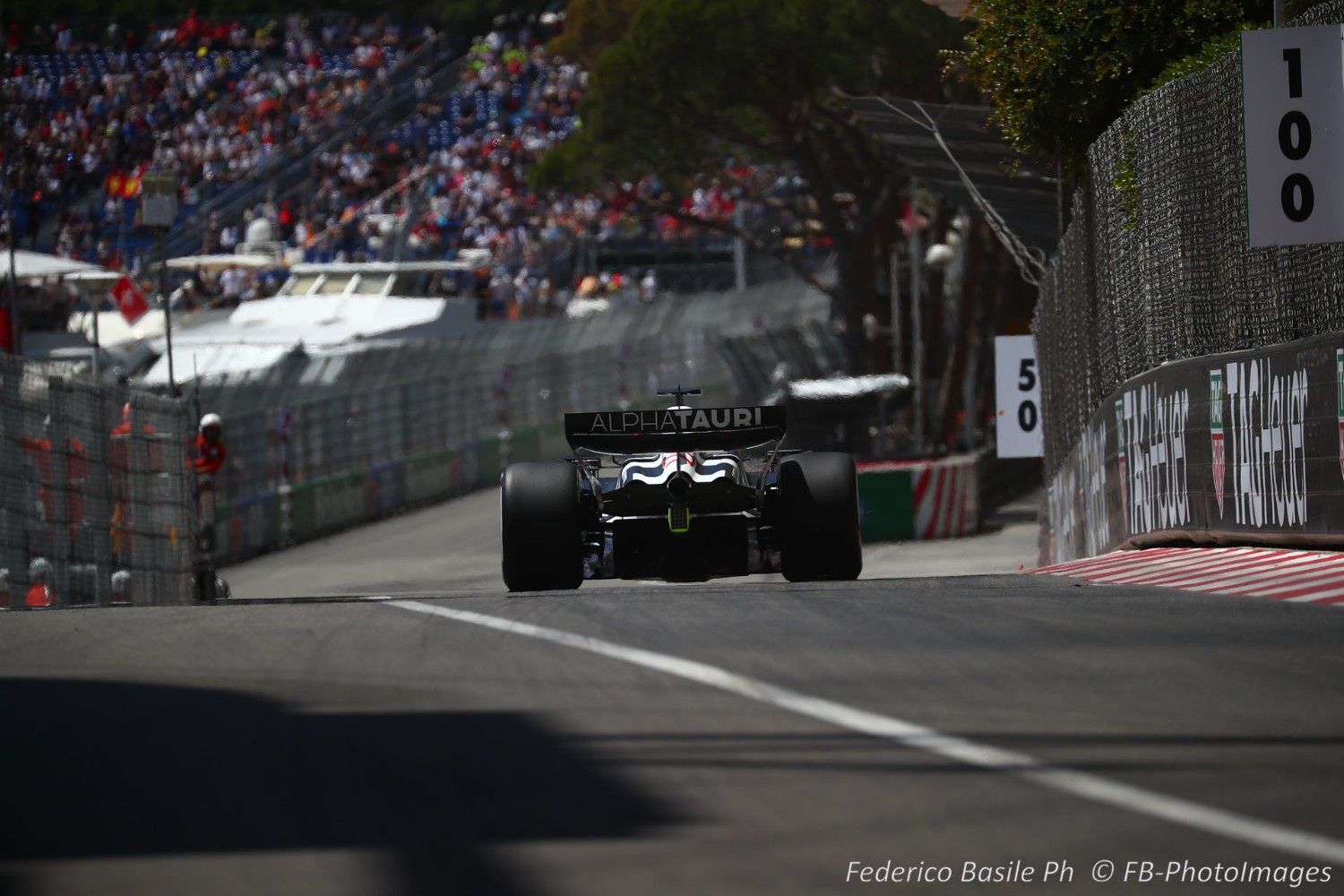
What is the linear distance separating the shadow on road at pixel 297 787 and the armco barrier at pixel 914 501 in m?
23.3

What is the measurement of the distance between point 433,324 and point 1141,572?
28746mm

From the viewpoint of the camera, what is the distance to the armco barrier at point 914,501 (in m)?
29.0

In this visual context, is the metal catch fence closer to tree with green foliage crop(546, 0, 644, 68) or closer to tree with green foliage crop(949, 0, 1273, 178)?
tree with green foliage crop(546, 0, 644, 68)


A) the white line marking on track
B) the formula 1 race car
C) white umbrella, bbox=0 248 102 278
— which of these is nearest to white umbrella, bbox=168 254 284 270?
white umbrella, bbox=0 248 102 278

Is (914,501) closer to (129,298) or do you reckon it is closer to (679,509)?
(129,298)

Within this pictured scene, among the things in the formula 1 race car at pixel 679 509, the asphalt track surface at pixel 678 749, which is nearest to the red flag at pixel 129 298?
the formula 1 race car at pixel 679 509

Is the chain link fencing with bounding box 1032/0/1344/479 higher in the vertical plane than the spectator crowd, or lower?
lower

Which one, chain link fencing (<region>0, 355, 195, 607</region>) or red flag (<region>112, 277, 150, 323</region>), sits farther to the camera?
red flag (<region>112, 277, 150, 323</region>)

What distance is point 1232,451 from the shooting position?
11883 mm

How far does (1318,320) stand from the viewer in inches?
424

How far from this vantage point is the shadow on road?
4.39m

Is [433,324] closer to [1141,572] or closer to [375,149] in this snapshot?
[375,149]

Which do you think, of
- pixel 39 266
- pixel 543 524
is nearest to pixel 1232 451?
pixel 543 524

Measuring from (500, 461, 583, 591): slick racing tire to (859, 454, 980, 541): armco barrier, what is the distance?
57.9 ft
